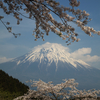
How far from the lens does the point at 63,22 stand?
12.3ft

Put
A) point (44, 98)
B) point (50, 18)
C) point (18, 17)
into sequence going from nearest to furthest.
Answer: point (50, 18) < point (18, 17) < point (44, 98)

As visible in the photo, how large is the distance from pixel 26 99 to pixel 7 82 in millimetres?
5468

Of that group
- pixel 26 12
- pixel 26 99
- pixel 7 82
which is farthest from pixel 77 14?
pixel 7 82

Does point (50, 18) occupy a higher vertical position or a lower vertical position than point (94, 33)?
higher

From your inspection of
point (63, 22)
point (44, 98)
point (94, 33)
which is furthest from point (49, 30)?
point (44, 98)

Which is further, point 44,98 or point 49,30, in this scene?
point 44,98

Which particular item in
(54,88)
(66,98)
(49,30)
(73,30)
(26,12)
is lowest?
(66,98)

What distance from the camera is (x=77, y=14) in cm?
351

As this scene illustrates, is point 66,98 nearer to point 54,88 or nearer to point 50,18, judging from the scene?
point 54,88

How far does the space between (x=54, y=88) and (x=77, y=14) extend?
468 centimetres

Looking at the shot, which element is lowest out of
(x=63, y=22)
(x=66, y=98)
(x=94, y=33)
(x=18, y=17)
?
(x=66, y=98)

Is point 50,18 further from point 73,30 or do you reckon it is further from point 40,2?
point 73,30

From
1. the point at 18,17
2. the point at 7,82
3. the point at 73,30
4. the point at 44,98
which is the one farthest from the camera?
the point at 7,82

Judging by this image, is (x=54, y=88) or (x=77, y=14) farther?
(x=54, y=88)
